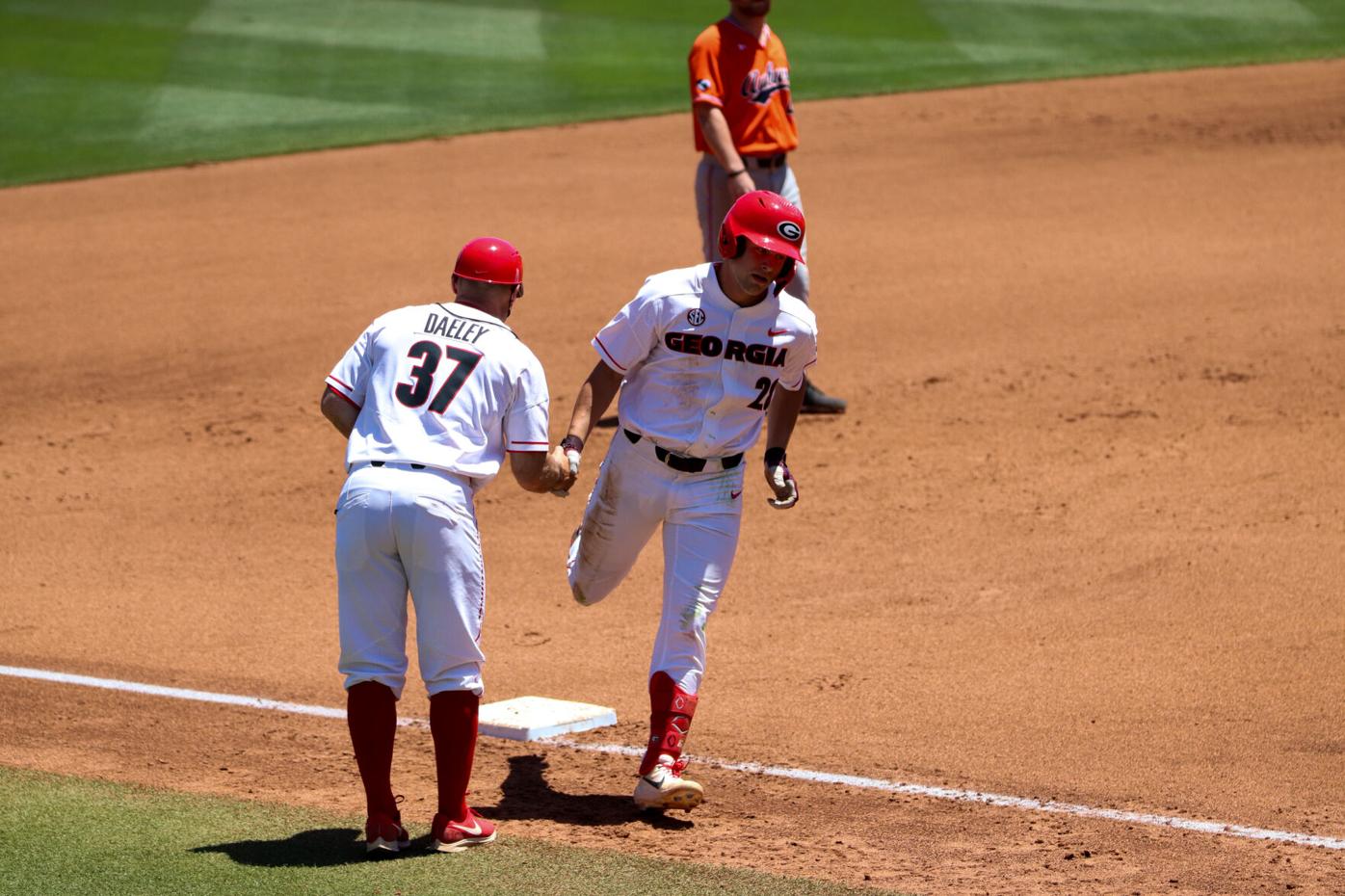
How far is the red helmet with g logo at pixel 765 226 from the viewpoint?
588 centimetres

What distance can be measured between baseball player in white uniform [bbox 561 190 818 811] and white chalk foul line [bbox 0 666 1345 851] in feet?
2.27

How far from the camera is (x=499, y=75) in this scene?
22734mm

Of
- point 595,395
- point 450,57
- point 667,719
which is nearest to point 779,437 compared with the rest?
point 595,395

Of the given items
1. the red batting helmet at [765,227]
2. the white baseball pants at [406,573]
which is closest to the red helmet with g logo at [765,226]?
the red batting helmet at [765,227]

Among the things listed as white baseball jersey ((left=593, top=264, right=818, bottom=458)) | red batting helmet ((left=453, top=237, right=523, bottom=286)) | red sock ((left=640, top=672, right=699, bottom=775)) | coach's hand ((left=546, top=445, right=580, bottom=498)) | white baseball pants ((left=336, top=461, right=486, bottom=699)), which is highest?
red batting helmet ((left=453, top=237, right=523, bottom=286))

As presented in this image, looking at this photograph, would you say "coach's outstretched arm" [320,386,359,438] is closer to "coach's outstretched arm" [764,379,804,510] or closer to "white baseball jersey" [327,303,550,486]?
"white baseball jersey" [327,303,550,486]

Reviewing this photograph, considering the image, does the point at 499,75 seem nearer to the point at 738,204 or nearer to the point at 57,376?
the point at 57,376

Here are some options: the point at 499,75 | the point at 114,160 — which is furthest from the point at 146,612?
the point at 499,75

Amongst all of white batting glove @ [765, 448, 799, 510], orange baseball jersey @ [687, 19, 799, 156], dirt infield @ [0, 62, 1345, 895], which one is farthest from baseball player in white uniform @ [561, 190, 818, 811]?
orange baseball jersey @ [687, 19, 799, 156]

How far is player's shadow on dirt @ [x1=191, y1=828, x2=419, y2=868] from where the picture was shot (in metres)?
5.42

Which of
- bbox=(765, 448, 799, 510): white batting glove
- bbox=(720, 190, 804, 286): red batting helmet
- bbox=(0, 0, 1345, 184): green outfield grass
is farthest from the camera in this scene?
bbox=(0, 0, 1345, 184): green outfield grass

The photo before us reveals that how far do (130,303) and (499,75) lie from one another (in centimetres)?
954

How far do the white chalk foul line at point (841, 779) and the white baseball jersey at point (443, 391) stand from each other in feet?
5.85

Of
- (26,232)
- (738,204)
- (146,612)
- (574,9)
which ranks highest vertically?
(574,9)
